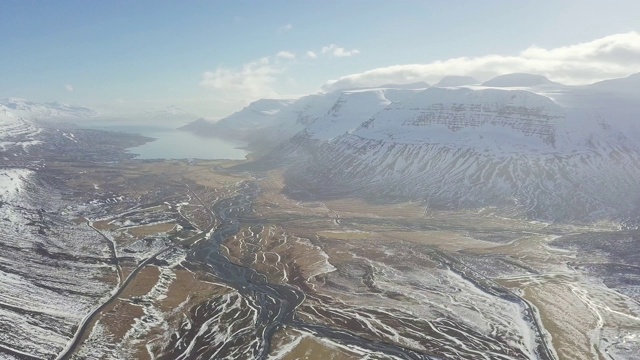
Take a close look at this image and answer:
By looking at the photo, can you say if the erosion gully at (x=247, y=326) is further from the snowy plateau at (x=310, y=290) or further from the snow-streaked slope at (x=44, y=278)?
the snow-streaked slope at (x=44, y=278)

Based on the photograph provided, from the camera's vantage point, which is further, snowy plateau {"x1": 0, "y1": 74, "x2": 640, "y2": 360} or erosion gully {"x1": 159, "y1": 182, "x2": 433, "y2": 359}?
snowy plateau {"x1": 0, "y1": 74, "x2": 640, "y2": 360}

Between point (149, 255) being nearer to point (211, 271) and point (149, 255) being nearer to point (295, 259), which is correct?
point (211, 271)

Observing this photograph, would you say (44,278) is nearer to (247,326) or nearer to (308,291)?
(247,326)

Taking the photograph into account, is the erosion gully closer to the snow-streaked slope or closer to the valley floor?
the valley floor

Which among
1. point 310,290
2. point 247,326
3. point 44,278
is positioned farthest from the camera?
point 310,290

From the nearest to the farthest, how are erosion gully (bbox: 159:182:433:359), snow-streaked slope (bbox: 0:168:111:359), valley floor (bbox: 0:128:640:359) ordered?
1. erosion gully (bbox: 159:182:433:359)
2. valley floor (bbox: 0:128:640:359)
3. snow-streaked slope (bbox: 0:168:111:359)

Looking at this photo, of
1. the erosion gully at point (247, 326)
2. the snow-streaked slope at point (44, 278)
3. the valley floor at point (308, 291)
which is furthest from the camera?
the snow-streaked slope at point (44, 278)

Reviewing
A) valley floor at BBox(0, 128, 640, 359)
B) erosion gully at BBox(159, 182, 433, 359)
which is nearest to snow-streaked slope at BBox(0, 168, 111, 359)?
valley floor at BBox(0, 128, 640, 359)

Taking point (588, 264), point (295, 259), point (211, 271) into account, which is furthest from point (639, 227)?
A: point (211, 271)

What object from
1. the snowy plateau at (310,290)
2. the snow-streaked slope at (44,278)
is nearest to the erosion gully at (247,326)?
the snowy plateau at (310,290)

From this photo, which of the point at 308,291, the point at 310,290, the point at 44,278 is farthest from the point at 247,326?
the point at 44,278

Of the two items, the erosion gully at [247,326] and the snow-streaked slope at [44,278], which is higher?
the snow-streaked slope at [44,278]
